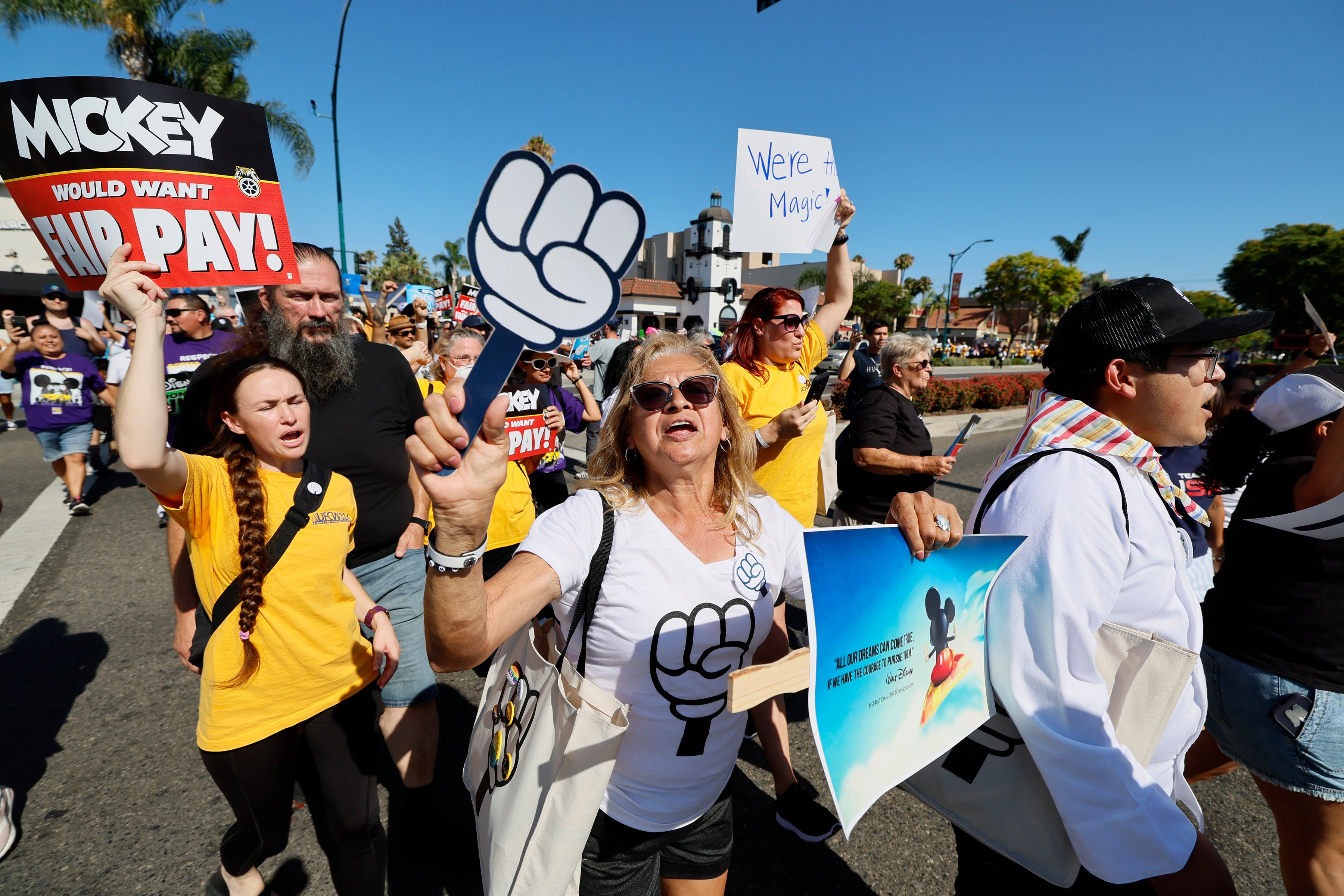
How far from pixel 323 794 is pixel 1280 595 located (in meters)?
2.99

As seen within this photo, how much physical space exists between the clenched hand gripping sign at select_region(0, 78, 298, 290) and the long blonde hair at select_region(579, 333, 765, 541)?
1.26m

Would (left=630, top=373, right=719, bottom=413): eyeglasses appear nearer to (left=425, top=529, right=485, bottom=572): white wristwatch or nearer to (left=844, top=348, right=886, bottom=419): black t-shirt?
(left=425, top=529, right=485, bottom=572): white wristwatch

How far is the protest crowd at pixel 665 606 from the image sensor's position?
1.22m

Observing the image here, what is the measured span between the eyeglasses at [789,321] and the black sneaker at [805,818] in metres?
2.07

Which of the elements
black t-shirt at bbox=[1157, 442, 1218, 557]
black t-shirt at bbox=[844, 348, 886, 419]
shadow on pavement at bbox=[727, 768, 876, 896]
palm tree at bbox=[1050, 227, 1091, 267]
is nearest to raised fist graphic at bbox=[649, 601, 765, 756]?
shadow on pavement at bbox=[727, 768, 876, 896]

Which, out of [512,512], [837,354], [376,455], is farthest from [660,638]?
[837,354]

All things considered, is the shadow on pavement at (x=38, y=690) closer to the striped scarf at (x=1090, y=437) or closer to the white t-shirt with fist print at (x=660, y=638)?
the white t-shirt with fist print at (x=660, y=638)

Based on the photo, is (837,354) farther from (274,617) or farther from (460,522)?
(460,522)

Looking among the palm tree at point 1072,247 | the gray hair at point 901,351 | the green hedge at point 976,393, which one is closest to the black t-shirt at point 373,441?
the gray hair at point 901,351

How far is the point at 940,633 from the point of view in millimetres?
1323

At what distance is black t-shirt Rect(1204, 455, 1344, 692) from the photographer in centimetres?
172

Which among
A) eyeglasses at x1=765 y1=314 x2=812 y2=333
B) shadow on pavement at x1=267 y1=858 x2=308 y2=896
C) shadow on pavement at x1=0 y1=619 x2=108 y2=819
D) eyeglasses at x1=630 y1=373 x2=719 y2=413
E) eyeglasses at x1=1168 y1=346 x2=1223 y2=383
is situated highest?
eyeglasses at x1=765 y1=314 x2=812 y2=333

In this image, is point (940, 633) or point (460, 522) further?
point (940, 633)

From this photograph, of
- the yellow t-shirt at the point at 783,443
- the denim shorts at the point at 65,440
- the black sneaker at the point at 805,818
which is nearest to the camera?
the black sneaker at the point at 805,818
